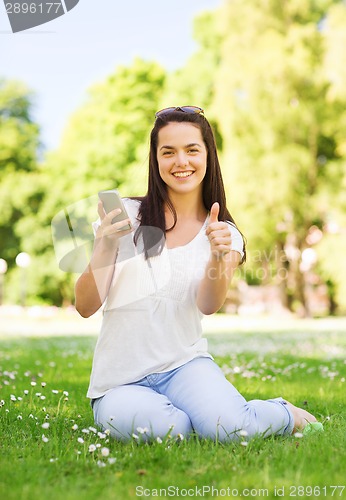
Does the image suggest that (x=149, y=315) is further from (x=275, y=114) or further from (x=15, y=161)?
(x=15, y=161)

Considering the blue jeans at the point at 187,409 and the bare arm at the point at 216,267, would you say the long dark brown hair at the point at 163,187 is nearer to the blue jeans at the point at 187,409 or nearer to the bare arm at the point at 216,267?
the bare arm at the point at 216,267

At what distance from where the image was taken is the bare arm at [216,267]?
3.52 meters

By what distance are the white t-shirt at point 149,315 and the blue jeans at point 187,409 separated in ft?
0.28

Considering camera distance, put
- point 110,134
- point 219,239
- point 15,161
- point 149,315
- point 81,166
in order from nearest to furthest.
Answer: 1. point 219,239
2. point 149,315
3. point 110,134
4. point 81,166
5. point 15,161

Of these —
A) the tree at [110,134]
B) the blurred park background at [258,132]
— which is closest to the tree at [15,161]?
the blurred park background at [258,132]

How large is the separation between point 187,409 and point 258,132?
22.9m

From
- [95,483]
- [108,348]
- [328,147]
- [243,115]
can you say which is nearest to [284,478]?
[95,483]

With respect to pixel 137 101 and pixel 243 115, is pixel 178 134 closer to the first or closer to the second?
pixel 243 115

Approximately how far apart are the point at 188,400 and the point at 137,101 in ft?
90.0

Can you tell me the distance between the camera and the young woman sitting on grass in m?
3.51

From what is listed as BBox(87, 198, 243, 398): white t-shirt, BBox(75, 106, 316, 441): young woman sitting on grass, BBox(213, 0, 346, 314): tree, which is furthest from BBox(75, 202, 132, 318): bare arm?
BBox(213, 0, 346, 314): tree

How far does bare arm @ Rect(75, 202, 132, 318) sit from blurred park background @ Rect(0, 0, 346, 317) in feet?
61.5

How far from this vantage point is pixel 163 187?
4086mm

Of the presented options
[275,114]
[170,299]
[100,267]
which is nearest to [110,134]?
[275,114]
